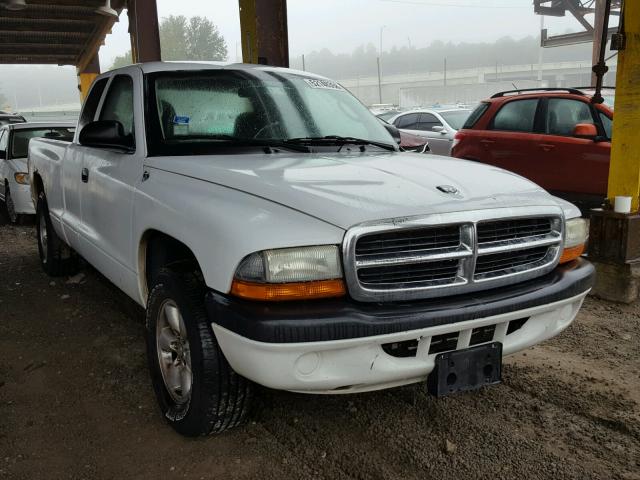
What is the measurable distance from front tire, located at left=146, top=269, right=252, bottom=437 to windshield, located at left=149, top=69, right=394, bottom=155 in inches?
34.1

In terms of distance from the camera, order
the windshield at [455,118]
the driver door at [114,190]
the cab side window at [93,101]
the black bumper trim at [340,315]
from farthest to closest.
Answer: the windshield at [455,118] → the cab side window at [93,101] → the driver door at [114,190] → the black bumper trim at [340,315]

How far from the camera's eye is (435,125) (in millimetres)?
12773

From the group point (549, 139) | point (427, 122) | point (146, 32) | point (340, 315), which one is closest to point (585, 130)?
point (549, 139)

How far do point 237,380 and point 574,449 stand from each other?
4.96 feet

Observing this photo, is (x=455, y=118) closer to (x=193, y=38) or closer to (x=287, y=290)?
(x=287, y=290)

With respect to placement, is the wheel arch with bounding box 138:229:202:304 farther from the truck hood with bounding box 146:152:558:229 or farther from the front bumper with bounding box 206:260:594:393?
the front bumper with bounding box 206:260:594:393

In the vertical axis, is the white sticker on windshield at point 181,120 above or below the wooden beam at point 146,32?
below

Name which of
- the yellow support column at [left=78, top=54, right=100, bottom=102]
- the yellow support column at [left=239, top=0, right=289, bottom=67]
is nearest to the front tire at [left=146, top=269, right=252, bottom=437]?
the yellow support column at [left=239, top=0, right=289, bottom=67]

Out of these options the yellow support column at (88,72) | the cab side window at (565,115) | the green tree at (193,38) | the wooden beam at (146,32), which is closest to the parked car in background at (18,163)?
Result: the wooden beam at (146,32)

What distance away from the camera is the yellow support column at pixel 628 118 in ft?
15.3

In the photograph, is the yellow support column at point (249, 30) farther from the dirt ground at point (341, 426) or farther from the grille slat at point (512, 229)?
the grille slat at point (512, 229)

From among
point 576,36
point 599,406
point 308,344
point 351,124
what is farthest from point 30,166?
point 576,36

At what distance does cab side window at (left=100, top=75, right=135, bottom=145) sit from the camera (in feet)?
12.0

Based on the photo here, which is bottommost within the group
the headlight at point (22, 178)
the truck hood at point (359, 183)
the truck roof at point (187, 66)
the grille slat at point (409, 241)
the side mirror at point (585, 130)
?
the headlight at point (22, 178)
